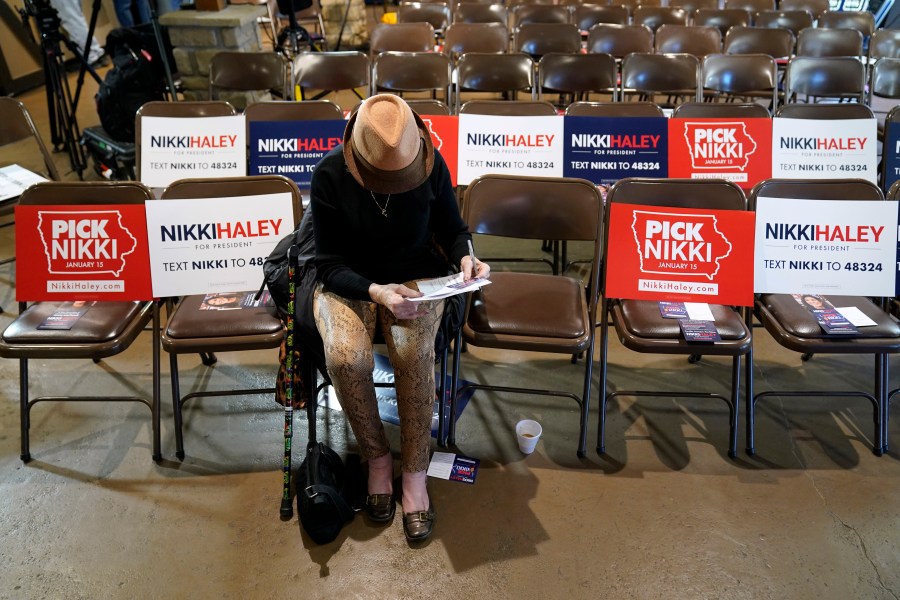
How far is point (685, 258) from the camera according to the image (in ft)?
8.52

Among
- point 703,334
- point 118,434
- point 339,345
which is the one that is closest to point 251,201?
point 339,345

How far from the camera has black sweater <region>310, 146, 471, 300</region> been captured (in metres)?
2.16

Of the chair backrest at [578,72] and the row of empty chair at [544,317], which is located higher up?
the chair backrest at [578,72]

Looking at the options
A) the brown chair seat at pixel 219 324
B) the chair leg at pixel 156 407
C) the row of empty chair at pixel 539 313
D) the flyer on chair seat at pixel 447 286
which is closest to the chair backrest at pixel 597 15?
the row of empty chair at pixel 539 313

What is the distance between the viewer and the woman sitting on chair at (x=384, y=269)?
210 cm

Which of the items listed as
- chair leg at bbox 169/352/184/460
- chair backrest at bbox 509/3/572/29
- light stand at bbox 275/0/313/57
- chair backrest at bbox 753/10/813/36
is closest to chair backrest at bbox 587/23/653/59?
chair backrest at bbox 509/3/572/29

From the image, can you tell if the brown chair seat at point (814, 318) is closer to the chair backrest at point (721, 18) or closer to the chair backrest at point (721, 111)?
the chair backrest at point (721, 111)

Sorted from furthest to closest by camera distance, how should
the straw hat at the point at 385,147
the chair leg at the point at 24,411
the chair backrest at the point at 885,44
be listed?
the chair backrest at the point at 885,44, the chair leg at the point at 24,411, the straw hat at the point at 385,147

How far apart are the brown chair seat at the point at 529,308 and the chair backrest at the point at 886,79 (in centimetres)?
332

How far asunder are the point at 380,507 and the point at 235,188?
143 centimetres

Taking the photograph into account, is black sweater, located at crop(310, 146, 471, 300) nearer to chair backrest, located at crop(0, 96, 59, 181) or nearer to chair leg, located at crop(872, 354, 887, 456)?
chair leg, located at crop(872, 354, 887, 456)

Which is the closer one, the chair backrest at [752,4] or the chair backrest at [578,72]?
the chair backrest at [578,72]

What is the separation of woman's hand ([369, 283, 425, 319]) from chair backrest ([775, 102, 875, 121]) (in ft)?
8.72

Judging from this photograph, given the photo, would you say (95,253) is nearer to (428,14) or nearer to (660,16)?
(428,14)
